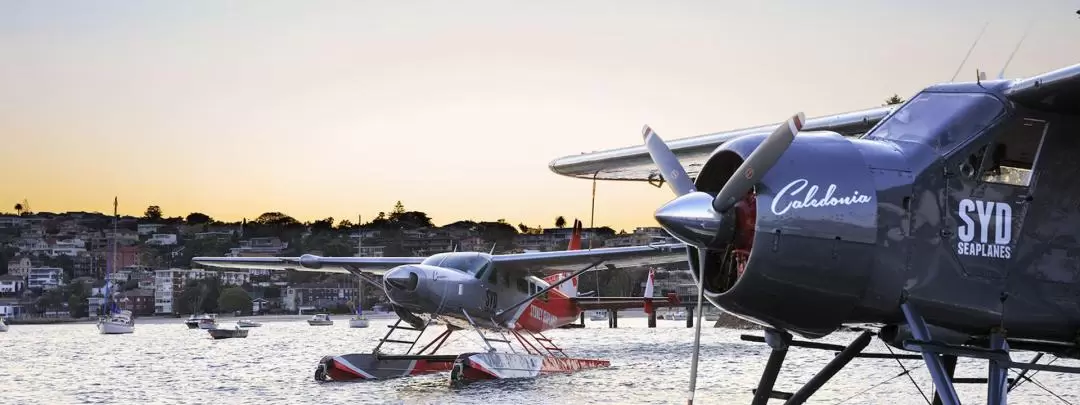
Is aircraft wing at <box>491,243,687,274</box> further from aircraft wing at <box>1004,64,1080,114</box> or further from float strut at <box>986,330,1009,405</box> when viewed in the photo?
aircraft wing at <box>1004,64,1080,114</box>

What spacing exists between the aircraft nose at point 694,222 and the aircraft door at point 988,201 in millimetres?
1566

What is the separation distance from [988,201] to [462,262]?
20.8m

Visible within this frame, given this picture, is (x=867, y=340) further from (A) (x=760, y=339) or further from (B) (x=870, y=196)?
(B) (x=870, y=196)

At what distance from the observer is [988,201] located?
7.72 meters

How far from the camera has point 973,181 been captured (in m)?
7.68

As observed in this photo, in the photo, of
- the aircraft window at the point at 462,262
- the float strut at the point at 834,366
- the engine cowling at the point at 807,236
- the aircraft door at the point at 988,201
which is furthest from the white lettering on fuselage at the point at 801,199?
the aircraft window at the point at 462,262

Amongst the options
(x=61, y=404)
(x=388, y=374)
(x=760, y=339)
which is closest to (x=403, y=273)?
(x=388, y=374)

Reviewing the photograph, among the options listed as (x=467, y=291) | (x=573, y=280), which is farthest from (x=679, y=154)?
(x=573, y=280)

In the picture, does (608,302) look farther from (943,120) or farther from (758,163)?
(758,163)

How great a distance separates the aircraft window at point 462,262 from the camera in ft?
90.8

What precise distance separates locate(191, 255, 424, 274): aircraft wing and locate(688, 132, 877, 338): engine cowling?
920 inches

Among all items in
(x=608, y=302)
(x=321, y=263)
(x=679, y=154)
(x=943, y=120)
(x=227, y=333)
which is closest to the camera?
(x=943, y=120)

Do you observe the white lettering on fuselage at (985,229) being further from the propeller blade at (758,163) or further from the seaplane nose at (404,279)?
the seaplane nose at (404,279)

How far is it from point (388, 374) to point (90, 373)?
710 inches
